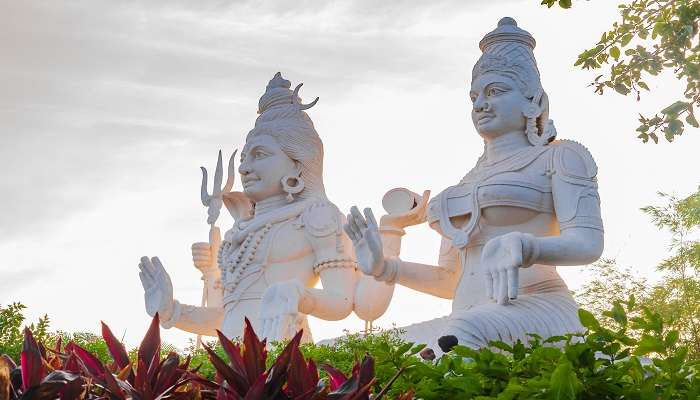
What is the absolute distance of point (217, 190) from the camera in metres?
7.49

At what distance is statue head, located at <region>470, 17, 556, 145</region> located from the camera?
551 cm

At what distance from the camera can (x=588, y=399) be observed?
193cm

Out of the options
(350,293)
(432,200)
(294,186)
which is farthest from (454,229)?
(294,186)

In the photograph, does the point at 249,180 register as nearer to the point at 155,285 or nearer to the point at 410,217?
the point at 155,285

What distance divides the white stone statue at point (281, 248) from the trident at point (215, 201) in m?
0.31

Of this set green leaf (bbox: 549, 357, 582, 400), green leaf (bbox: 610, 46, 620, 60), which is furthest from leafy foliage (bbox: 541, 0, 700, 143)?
green leaf (bbox: 549, 357, 582, 400)

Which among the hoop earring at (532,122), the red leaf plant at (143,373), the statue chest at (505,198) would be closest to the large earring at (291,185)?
the statue chest at (505,198)

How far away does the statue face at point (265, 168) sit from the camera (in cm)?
693

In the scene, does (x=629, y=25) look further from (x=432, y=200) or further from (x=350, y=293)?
(x=350, y=293)

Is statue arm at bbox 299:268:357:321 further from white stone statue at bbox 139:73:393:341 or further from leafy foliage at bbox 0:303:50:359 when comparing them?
leafy foliage at bbox 0:303:50:359

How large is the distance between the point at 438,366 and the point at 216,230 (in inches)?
221

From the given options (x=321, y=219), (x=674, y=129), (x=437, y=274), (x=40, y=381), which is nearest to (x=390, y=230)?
(x=321, y=219)

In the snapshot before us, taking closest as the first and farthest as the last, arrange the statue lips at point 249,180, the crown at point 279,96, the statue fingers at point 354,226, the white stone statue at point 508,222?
the white stone statue at point 508,222 → the statue fingers at point 354,226 → the statue lips at point 249,180 → the crown at point 279,96

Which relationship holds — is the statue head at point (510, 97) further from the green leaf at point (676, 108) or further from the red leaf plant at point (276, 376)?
the red leaf plant at point (276, 376)
